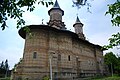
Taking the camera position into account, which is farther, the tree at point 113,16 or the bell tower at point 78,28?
the bell tower at point 78,28

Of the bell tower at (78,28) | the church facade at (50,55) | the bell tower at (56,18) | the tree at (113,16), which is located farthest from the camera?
the bell tower at (78,28)

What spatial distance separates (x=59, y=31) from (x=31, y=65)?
317 inches

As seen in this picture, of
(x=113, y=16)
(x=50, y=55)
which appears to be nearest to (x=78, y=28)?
(x=50, y=55)

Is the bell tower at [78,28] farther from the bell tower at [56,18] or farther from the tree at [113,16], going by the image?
the tree at [113,16]

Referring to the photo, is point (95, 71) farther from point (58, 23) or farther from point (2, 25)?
point (2, 25)

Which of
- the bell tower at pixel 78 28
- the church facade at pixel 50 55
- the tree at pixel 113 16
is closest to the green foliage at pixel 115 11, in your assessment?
the tree at pixel 113 16

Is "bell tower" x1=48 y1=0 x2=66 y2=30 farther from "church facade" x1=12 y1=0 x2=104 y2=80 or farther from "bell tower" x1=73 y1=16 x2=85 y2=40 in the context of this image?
"bell tower" x1=73 y1=16 x2=85 y2=40

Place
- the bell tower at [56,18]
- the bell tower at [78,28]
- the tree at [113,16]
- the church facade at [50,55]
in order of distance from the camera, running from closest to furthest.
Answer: the tree at [113,16] < the church facade at [50,55] < the bell tower at [56,18] < the bell tower at [78,28]

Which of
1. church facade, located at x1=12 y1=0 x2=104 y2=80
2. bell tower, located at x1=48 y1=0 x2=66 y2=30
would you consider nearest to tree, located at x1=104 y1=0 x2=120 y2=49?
church facade, located at x1=12 y1=0 x2=104 y2=80

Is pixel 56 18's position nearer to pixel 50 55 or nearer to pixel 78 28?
pixel 50 55

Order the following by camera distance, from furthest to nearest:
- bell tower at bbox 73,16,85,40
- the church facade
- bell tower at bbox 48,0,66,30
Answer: bell tower at bbox 73,16,85,40, bell tower at bbox 48,0,66,30, the church facade

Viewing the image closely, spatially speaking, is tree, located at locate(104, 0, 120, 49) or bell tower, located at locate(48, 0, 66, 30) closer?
tree, located at locate(104, 0, 120, 49)

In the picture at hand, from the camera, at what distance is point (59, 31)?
2875cm

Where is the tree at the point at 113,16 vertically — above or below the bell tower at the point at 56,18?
below
